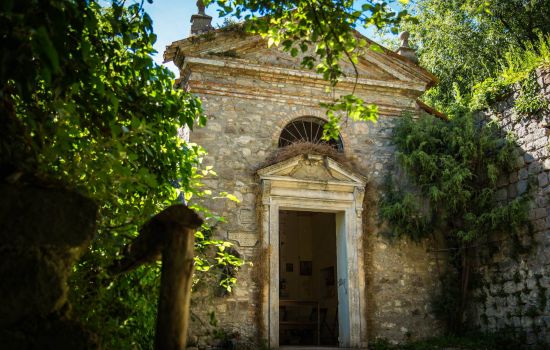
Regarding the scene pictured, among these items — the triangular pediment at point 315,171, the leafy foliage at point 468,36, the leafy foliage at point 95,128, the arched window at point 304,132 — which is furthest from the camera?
the leafy foliage at point 468,36

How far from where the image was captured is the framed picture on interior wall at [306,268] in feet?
45.7

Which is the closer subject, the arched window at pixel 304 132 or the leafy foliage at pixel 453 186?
the leafy foliage at pixel 453 186

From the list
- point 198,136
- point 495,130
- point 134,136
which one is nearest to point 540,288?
point 495,130

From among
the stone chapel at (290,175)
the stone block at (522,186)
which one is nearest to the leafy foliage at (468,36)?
the stone chapel at (290,175)

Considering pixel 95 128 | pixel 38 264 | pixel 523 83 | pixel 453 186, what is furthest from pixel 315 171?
pixel 38 264

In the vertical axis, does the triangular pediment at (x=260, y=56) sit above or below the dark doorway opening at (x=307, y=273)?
above

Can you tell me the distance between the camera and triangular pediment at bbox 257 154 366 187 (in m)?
9.05

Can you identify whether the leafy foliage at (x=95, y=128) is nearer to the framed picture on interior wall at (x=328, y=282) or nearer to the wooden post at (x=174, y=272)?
the wooden post at (x=174, y=272)

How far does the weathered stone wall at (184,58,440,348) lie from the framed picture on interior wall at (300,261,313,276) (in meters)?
4.92

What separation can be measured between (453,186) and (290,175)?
9.29ft

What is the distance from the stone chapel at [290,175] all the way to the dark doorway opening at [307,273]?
308 cm

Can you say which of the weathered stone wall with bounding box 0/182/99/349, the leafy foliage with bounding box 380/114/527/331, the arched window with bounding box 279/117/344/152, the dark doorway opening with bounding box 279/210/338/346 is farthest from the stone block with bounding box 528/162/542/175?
the weathered stone wall with bounding box 0/182/99/349

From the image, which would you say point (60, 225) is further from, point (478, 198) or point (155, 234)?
point (478, 198)

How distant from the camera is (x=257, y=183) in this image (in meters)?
9.00
